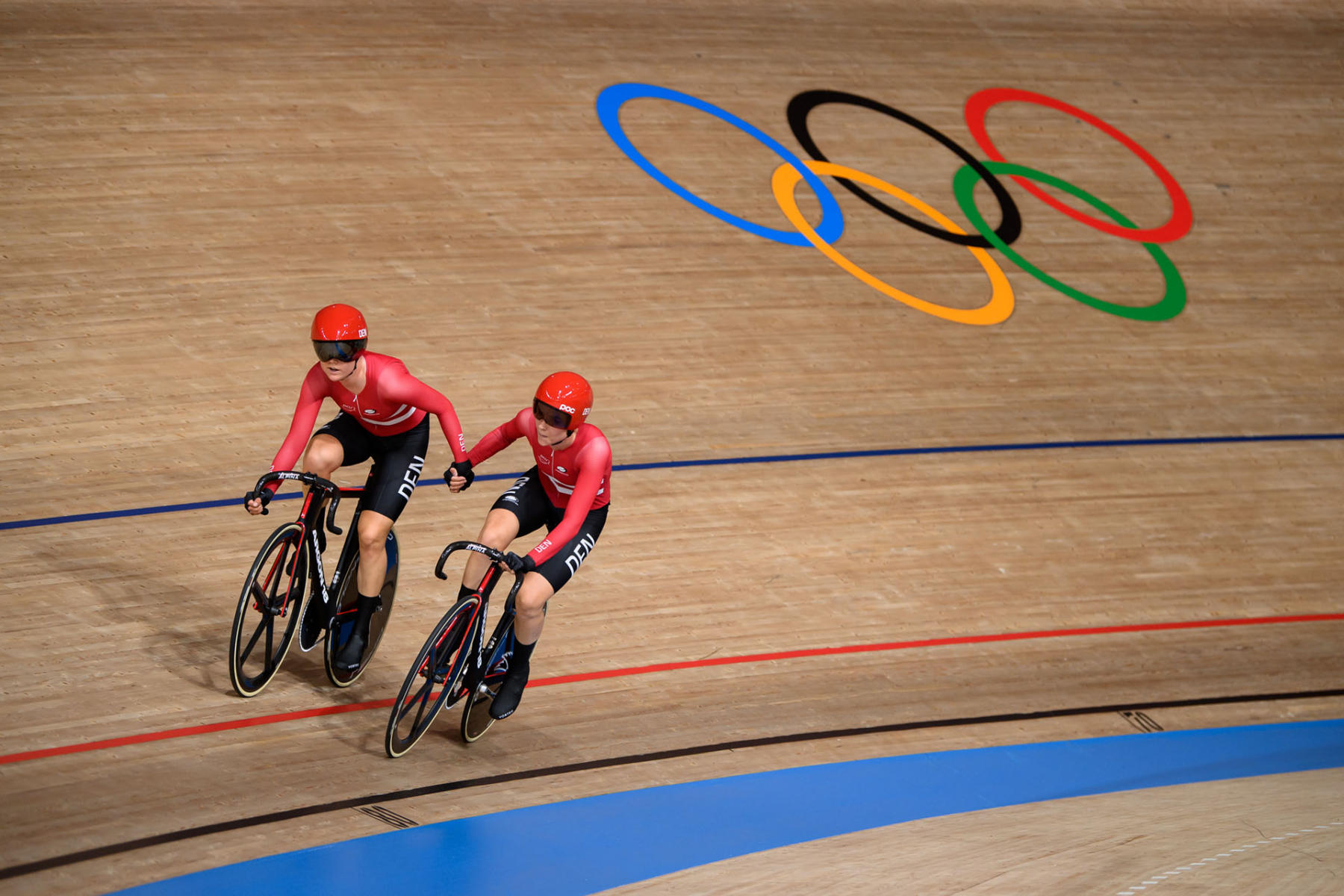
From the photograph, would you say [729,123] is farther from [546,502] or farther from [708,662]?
[546,502]

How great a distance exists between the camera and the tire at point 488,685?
138 inches

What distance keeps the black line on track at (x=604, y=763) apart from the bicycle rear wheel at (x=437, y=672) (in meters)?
0.17

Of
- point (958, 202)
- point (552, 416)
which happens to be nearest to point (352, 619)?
point (552, 416)

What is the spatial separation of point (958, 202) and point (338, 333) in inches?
196

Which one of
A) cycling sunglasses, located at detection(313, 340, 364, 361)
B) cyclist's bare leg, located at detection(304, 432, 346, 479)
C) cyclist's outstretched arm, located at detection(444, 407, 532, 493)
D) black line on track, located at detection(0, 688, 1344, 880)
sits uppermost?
cycling sunglasses, located at detection(313, 340, 364, 361)

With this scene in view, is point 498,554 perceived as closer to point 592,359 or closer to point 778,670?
point 778,670

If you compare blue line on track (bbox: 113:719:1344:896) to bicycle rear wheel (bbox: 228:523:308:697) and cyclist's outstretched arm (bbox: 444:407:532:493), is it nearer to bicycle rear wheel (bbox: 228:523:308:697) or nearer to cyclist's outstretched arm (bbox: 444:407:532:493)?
bicycle rear wheel (bbox: 228:523:308:697)

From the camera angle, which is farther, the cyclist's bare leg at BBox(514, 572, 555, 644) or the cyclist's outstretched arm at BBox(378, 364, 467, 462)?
the cyclist's outstretched arm at BBox(378, 364, 467, 462)

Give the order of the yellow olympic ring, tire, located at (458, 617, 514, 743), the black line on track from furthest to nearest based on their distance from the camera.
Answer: the yellow olympic ring, tire, located at (458, 617, 514, 743), the black line on track

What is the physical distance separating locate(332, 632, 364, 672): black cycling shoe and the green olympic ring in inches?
185

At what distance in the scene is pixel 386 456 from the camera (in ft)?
11.9

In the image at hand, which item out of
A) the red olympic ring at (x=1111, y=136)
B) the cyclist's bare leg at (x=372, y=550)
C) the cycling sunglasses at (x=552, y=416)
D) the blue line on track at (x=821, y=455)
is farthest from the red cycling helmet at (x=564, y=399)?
the red olympic ring at (x=1111, y=136)

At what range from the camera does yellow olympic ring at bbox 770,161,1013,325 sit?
6473mm

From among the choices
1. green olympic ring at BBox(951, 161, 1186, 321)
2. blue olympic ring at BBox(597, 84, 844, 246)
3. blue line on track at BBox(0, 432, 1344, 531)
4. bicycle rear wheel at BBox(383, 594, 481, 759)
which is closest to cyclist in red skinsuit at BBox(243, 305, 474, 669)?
bicycle rear wheel at BBox(383, 594, 481, 759)
